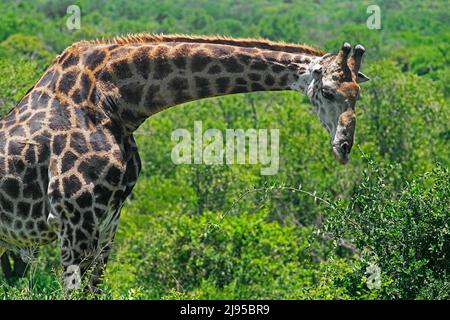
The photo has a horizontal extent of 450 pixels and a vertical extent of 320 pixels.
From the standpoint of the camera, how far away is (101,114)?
36.2ft

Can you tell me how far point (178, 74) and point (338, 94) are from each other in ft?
5.70

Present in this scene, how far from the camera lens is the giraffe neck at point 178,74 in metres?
11.1

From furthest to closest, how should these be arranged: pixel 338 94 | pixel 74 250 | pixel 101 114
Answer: pixel 101 114
pixel 74 250
pixel 338 94

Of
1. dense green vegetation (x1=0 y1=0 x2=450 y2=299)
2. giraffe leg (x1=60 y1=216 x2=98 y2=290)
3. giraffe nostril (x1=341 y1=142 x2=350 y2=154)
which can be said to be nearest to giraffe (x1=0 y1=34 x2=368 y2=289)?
giraffe leg (x1=60 y1=216 x2=98 y2=290)

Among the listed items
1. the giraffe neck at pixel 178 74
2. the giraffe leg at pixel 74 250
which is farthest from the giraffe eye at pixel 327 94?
the giraffe leg at pixel 74 250

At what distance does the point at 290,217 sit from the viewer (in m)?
35.9

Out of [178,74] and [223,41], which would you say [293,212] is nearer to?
[223,41]

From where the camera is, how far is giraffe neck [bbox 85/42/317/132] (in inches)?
436

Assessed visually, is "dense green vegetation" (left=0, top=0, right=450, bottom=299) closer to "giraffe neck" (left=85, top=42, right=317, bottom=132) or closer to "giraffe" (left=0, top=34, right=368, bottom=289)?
"giraffe" (left=0, top=34, right=368, bottom=289)

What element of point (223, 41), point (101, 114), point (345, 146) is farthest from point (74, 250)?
point (345, 146)

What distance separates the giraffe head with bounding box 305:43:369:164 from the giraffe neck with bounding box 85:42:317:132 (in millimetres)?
357
